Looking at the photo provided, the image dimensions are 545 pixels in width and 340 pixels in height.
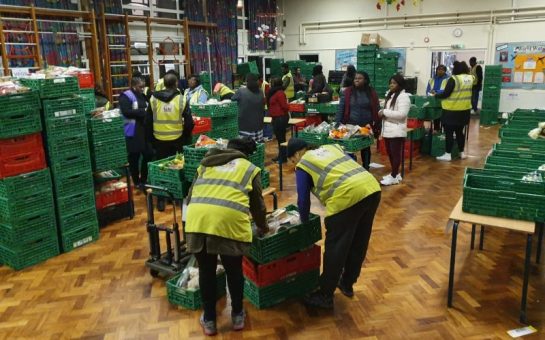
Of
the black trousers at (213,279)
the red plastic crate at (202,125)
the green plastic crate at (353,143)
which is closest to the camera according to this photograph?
the black trousers at (213,279)

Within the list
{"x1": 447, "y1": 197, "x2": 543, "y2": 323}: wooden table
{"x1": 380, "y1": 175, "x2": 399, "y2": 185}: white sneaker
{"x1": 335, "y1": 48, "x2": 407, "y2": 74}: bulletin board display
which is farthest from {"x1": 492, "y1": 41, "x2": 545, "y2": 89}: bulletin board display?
{"x1": 447, "y1": 197, "x2": 543, "y2": 323}: wooden table

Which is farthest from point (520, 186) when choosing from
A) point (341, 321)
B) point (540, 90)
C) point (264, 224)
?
point (540, 90)

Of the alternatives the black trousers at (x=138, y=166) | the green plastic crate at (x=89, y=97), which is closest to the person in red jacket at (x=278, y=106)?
the black trousers at (x=138, y=166)

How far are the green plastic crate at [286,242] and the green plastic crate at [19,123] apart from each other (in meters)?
2.39

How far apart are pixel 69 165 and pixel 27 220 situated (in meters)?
0.64

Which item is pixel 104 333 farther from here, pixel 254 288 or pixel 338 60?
pixel 338 60

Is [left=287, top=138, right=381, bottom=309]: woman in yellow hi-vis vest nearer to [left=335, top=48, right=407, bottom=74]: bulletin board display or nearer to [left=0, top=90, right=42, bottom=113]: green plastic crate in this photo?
[left=0, top=90, right=42, bottom=113]: green plastic crate

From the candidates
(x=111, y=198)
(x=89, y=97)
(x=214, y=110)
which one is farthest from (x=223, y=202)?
(x=214, y=110)

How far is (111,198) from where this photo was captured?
5.27 m

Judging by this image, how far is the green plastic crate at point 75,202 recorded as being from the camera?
177 inches

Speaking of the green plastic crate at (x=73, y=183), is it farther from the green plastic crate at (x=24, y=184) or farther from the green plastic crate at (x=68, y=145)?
the green plastic crate at (x=68, y=145)

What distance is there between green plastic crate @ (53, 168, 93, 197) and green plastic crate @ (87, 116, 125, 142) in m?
0.42

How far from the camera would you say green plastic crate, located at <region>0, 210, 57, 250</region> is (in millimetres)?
4145

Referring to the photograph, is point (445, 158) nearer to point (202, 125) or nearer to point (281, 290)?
point (202, 125)
